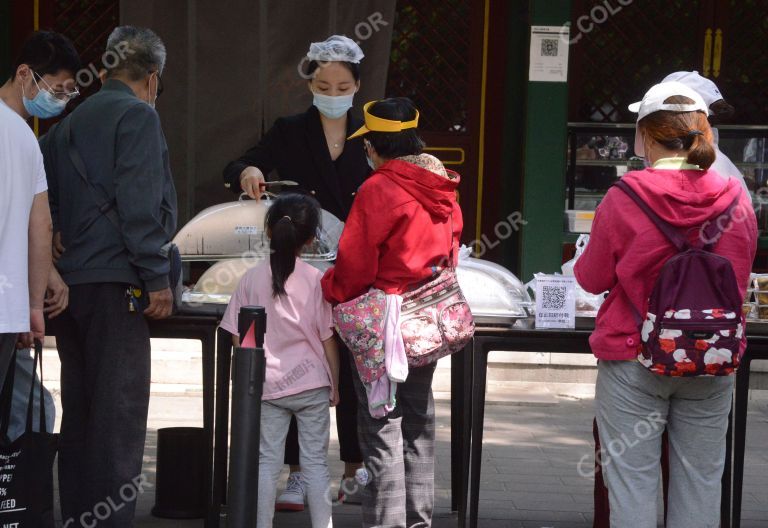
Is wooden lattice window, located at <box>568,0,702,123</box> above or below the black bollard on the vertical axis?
above

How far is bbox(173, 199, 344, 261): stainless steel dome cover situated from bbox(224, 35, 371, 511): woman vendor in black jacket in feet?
0.33

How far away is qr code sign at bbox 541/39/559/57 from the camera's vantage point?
7.82 metres

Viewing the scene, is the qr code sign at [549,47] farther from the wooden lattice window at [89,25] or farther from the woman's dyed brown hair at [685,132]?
the woman's dyed brown hair at [685,132]

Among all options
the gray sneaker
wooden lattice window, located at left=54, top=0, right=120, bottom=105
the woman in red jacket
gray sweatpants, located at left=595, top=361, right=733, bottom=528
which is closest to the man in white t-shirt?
the woman in red jacket

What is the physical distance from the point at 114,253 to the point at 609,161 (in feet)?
16.0

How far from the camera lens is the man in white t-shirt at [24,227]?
3.57 m

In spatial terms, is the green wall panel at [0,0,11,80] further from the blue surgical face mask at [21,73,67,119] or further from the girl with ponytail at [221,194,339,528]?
the girl with ponytail at [221,194,339,528]

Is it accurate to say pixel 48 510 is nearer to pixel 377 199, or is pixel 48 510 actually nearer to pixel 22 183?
pixel 22 183

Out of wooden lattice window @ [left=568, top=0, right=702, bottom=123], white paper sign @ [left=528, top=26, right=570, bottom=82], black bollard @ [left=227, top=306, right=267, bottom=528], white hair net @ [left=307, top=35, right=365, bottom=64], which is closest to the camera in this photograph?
black bollard @ [left=227, top=306, right=267, bottom=528]

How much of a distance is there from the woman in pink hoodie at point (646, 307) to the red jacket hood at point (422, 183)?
0.61 m

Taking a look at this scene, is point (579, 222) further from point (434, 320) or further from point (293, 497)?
point (434, 320)

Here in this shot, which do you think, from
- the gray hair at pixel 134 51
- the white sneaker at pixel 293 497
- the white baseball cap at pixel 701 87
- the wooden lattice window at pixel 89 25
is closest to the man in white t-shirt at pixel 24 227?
the gray hair at pixel 134 51

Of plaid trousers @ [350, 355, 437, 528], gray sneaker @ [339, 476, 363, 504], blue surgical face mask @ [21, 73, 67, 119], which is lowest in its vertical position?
gray sneaker @ [339, 476, 363, 504]

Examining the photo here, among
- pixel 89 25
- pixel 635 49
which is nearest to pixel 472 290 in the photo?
pixel 635 49
